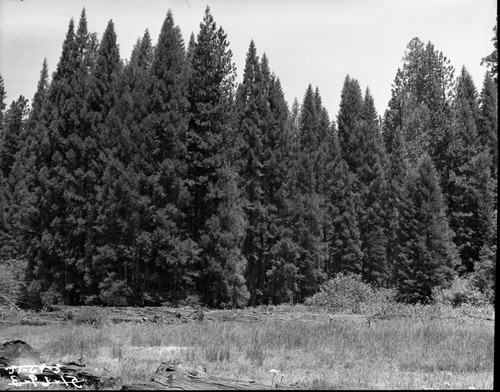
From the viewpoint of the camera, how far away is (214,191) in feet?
87.4

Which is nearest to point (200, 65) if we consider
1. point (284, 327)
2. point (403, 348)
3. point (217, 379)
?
point (284, 327)

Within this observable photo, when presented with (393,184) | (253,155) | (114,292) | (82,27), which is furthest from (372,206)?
(82,27)

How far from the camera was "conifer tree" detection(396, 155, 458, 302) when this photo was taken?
29031mm

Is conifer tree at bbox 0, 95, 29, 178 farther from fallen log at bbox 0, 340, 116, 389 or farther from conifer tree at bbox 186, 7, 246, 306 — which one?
fallen log at bbox 0, 340, 116, 389

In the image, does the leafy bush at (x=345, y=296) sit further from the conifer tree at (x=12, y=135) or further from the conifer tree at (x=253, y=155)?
the conifer tree at (x=12, y=135)

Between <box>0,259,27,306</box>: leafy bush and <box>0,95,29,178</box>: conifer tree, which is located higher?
<box>0,95,29,178</box>: conifer tree

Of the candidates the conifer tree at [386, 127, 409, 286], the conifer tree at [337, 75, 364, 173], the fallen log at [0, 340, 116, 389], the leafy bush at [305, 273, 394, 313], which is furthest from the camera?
the conifer tree at [337, 75, 364, 173]

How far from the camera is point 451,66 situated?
4125 cm

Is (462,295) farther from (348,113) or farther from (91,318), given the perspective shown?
(348,113)

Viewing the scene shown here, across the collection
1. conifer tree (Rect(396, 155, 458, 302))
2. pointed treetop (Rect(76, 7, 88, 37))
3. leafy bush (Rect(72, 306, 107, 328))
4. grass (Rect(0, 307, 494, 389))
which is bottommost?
leafy bush (Rect(72, 306, 107, 328))

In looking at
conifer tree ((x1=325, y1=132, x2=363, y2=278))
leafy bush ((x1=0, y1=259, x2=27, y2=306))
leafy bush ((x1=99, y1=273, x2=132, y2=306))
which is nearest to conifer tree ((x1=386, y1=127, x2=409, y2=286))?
conifer tree ((x1=325, y1=132, x2=363, y2=278))

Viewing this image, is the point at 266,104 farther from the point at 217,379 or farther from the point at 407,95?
the point at 217,379

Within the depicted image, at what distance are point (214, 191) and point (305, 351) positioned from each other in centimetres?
1688

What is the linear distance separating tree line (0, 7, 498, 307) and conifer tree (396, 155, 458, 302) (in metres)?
0.09
